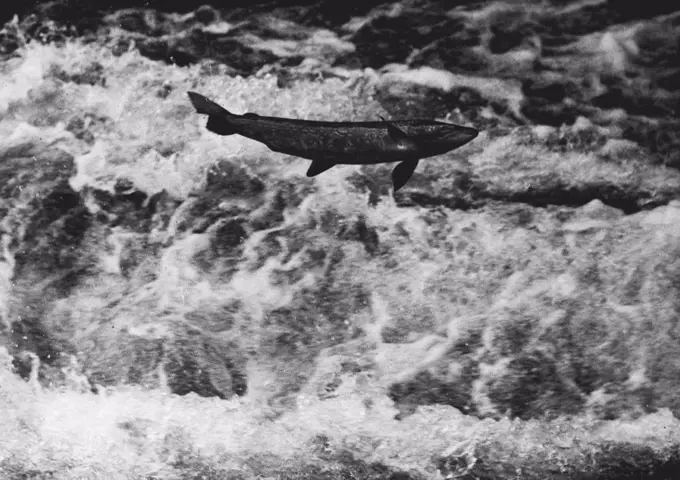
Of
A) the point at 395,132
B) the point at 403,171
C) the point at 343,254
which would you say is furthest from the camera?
the point at 343,254

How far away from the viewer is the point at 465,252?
276 centimetres

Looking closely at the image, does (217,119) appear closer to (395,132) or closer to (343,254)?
(395,132)

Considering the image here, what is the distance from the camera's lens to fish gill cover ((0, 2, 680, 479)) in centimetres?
270

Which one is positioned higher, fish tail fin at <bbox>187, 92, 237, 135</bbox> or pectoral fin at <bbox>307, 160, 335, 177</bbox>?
fish tail fin at <bbox>187, 92, 237, 135</bbox>

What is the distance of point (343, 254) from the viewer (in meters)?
2.81

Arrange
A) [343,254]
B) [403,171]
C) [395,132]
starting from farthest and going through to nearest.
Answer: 1. [343,254]
2. [403,171]
3. [395,132]

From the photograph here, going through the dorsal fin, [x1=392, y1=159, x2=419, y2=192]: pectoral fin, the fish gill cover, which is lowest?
the fish gill cover

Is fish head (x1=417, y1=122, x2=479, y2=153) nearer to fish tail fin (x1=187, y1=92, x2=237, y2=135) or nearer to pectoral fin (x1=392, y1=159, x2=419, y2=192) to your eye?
pectoral fin (x1=392, y1=159, x2=419, y2=192)

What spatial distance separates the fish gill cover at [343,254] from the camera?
2.70m

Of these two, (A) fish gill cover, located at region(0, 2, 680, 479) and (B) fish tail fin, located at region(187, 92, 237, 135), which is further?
(A) fish gill cover, located at region(0, 2, 680, 479)

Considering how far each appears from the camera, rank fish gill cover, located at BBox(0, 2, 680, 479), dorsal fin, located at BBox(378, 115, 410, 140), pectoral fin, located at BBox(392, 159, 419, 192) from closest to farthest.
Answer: dorsal fin, located at BBox(378, 115, 410, 140), pectoral fin, located at BBox(392, 159, 419, 192), fish gill cover, located at BBox(0, 2, 680, 479)

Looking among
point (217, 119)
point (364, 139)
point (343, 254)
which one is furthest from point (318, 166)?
point (343, 254)

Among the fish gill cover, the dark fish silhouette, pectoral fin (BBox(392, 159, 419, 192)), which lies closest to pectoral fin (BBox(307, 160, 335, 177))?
the dark fish silhouette

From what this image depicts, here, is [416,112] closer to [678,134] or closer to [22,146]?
[678,134]
